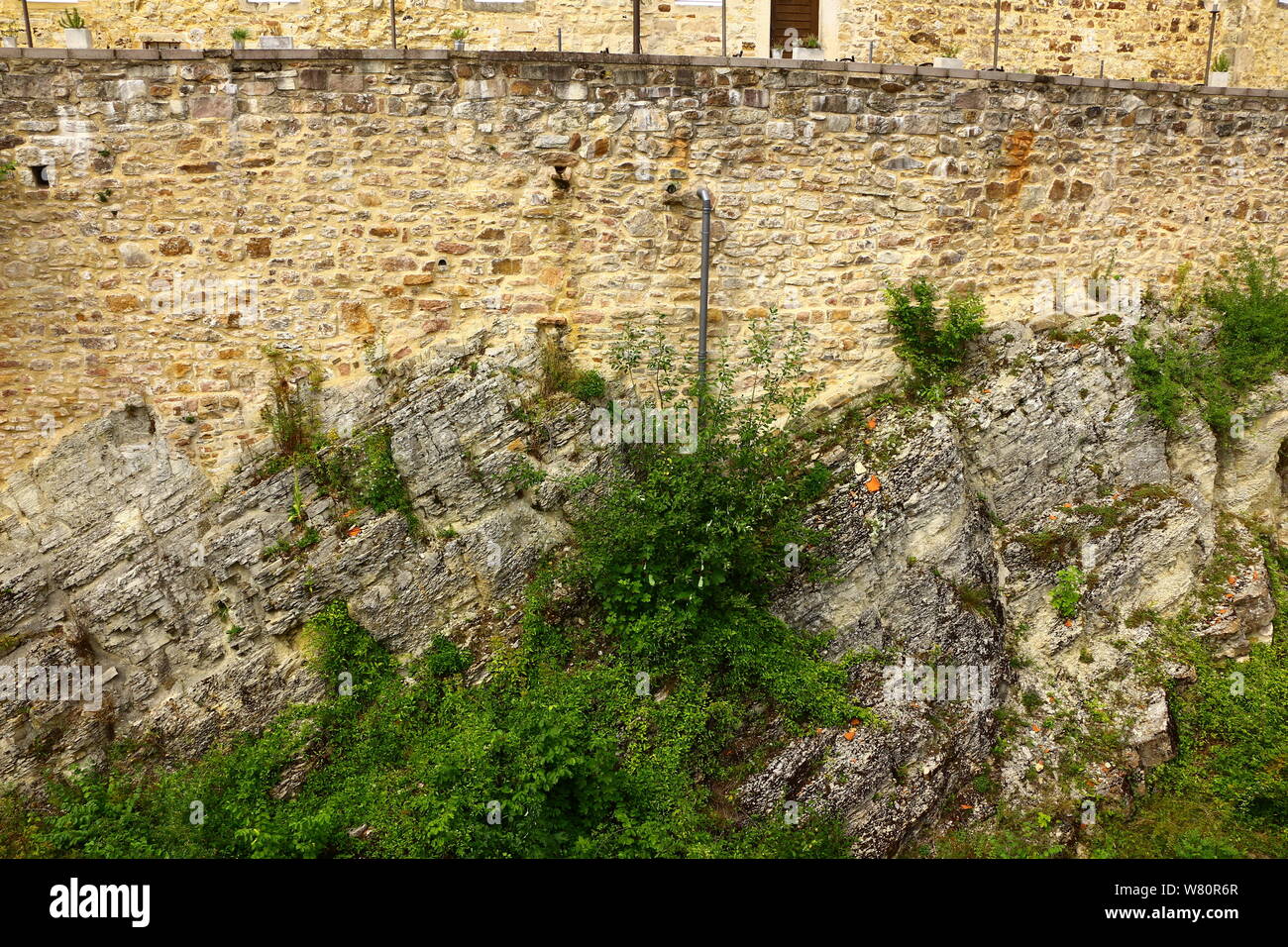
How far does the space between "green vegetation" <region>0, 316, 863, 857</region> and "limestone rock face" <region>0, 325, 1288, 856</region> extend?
0.92 ft

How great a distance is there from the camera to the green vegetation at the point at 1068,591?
8680 millimetres

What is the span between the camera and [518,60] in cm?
820

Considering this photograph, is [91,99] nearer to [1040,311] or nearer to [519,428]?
[519,428]

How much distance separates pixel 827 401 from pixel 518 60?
167 inches

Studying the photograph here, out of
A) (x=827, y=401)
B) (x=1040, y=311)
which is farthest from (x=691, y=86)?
(x=1040, y=311)

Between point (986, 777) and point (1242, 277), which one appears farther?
point (1242, 277)

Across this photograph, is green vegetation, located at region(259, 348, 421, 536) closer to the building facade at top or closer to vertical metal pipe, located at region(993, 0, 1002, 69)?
the building facade at top

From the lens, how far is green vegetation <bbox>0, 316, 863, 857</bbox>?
7211 millimetres

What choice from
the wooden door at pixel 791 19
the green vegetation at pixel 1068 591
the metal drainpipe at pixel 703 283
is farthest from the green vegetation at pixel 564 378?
the wooden door at pixel 791 19

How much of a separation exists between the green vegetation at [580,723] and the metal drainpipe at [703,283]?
25 centimetres

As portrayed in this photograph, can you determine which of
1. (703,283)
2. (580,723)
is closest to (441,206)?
(703,283)

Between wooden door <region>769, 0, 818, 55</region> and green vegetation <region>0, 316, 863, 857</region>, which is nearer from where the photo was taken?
green vegetation <region>0, 316, 863, 857</region>

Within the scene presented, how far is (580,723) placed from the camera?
757 cm

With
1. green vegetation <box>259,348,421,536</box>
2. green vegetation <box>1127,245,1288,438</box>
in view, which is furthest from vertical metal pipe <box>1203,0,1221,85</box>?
green vegetation <box>259,348,421,536</box>
